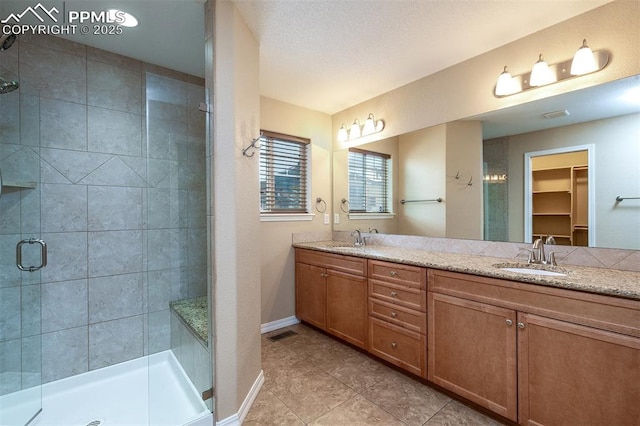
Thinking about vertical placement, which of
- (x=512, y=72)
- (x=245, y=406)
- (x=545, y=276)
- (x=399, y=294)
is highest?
(x=512, y=72)

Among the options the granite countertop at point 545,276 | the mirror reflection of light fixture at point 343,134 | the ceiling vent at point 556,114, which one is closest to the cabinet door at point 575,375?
the granite countertop at point 545,276

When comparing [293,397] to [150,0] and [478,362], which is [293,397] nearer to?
[478,362]

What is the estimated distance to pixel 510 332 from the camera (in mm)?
1545

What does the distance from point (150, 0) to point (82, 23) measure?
64 centimetres

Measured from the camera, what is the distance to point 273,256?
302cm

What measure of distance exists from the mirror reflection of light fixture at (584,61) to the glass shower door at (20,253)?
354 centimetres

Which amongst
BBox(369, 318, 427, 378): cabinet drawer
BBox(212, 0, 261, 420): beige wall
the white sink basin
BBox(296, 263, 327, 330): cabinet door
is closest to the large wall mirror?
the white sink basin

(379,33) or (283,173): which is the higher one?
(379,33)

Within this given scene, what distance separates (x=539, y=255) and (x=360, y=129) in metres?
2.09

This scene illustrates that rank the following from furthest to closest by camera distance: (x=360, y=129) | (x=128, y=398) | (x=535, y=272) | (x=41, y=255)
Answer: (x=360, y=129)
(x=128, y=398)
(x=41, y=255)
(x=535, y=272)

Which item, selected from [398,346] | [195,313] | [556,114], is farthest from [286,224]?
[556,114]

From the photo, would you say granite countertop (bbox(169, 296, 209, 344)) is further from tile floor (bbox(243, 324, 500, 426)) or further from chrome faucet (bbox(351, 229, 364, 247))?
chrome faucet (bbox(351, 229, 364, 247))

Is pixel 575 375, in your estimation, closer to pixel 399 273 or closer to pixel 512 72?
pixel 399 273

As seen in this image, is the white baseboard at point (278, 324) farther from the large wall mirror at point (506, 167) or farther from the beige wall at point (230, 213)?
the large wall mirror at point (506, 167)
